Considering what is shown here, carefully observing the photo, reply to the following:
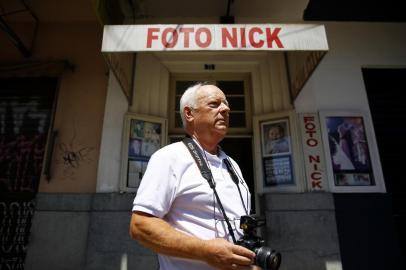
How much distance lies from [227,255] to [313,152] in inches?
142

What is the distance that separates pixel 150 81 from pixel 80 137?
4.93ft

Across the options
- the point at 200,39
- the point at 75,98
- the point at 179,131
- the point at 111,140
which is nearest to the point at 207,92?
the point at 200,39

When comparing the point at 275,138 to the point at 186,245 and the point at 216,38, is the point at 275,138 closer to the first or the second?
the point at 216,38

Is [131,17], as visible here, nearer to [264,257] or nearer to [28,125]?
[28,125]

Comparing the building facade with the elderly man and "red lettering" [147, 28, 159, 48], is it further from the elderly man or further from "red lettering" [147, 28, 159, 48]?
the elderly man

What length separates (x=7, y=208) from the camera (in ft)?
14.3

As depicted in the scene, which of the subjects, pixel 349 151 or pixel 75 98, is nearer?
pixel 349 151

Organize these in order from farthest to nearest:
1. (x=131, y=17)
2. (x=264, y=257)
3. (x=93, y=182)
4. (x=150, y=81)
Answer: (x=131, y=17) < (x=150, y=81) < (x=93, y=182) < (x=264, y=257)

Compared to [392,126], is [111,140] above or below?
below

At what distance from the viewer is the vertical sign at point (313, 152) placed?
13.6 feet

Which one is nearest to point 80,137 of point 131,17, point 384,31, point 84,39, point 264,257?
point 84,39

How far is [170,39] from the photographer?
3.22 metres

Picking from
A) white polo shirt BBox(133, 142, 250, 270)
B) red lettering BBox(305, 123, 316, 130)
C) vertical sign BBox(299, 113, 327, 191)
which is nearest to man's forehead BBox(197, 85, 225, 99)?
white polo shirt BBox(133, 142, 250, 270)

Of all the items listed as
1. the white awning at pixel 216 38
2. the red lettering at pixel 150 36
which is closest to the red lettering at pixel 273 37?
the white awning at pixel 216 38
